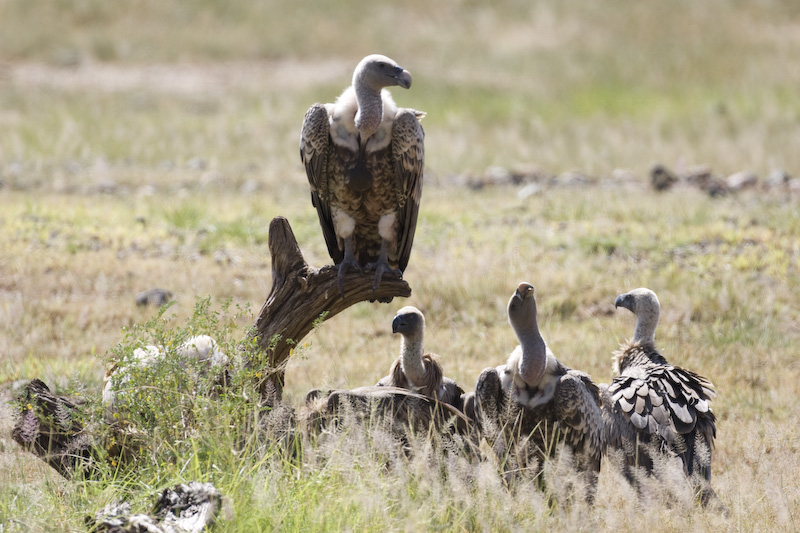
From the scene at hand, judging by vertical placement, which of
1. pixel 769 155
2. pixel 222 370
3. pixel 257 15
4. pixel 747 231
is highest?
pixel 257 15

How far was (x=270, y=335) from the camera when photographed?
5141 mm

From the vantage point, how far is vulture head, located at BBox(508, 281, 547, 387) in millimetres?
4902

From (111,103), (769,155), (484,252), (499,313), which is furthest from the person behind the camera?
(111,103)

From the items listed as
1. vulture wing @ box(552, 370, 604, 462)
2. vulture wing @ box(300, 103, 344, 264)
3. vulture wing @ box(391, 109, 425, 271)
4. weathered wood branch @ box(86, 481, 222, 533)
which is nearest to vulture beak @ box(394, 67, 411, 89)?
vulture wing @ box(391, 109, 425, 271)

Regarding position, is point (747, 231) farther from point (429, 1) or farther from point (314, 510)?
point (429, 1)

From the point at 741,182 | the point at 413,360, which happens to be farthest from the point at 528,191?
the point at 413,360

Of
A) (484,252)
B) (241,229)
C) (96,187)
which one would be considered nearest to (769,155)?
(484,252)

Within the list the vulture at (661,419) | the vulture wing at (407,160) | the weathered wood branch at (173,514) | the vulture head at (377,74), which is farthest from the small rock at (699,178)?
the weathered wood branch at (173,514)

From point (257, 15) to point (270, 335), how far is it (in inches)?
1058

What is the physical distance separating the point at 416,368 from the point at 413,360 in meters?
0.05

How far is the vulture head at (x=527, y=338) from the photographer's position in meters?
4.90

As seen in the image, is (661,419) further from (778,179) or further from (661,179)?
(778,179)

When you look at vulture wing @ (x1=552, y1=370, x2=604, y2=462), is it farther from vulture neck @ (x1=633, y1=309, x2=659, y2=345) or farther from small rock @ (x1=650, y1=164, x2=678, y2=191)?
small rock @ (x1=650, y1=164, x2=678, y2=191)

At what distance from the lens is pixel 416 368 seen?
217 inches
